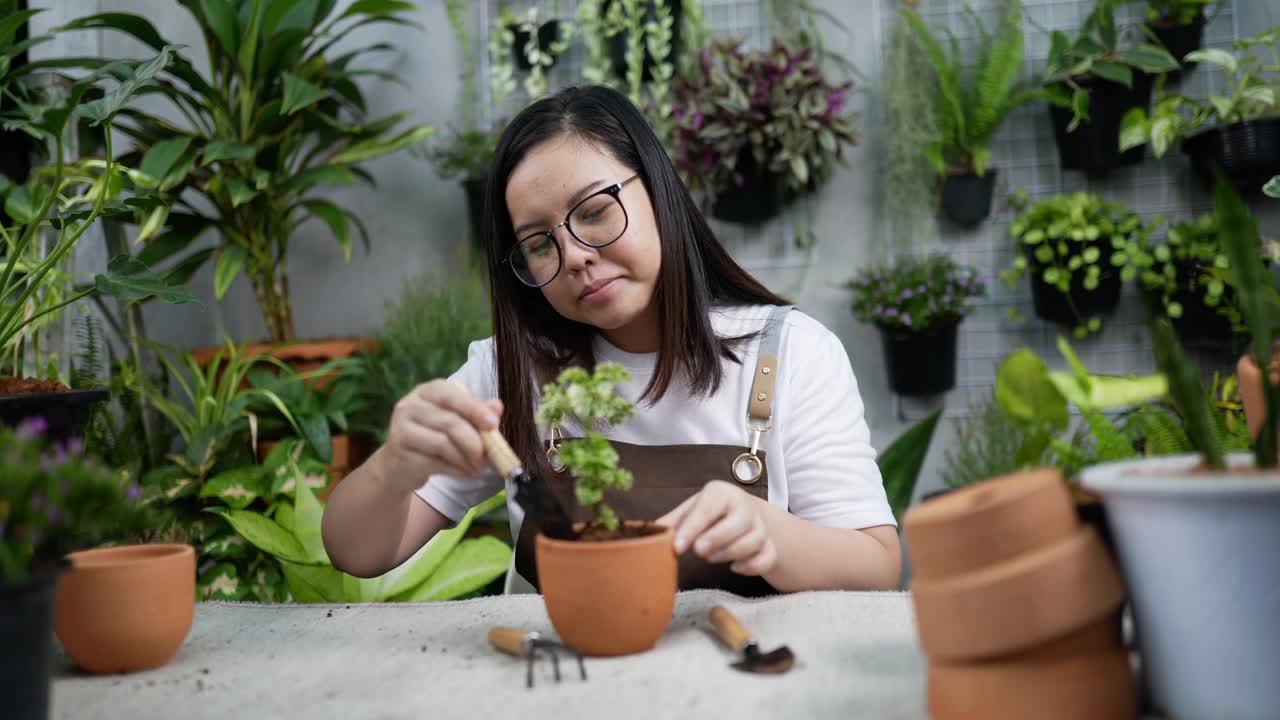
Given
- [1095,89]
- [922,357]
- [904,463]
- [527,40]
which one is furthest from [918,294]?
[527,40]

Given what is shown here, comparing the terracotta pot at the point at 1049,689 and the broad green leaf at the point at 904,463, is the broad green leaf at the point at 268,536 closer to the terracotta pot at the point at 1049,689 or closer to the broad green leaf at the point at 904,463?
the broad green leaf at the point at 904,463

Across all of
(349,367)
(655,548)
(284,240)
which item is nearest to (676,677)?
(655,548)

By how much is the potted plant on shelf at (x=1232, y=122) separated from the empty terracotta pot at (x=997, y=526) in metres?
2.07

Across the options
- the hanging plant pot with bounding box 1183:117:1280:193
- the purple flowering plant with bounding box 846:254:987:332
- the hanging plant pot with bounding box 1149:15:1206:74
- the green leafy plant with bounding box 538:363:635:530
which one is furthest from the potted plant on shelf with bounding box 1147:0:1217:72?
the green leafy plant with bounding box 538:363:635:530

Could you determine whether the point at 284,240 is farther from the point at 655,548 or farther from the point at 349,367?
the point at 655,548

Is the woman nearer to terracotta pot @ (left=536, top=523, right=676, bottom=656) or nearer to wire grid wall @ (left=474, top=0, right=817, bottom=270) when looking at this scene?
terracotta pot @ (left=536, top=523, right=676, bottom=656)

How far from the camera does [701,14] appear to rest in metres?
2.62

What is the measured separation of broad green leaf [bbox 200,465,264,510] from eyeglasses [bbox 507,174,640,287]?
3.86 feet

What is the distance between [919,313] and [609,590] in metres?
1.94

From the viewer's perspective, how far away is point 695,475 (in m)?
1.23

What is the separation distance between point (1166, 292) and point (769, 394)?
5.38ft

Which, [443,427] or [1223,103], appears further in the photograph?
[1223,103]

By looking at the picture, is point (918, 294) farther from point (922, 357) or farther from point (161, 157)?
point (161, 157)

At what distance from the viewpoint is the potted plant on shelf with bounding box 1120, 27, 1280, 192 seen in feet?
6.98
